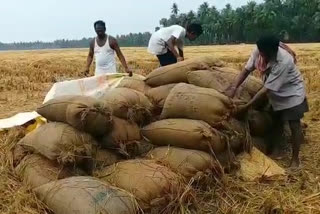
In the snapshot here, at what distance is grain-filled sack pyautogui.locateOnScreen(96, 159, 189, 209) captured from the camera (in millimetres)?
3596

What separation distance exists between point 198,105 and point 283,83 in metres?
A: 0.89

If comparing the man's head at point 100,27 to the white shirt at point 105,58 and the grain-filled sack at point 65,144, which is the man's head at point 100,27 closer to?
the white shirt at point 105,58

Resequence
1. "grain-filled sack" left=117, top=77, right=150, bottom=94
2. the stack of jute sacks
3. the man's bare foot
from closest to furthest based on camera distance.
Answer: the stack of jute sacks
the man's bare foot
"grain-filled sack" left=117, top=77, right=150, bottom=94

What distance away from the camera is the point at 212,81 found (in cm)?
496

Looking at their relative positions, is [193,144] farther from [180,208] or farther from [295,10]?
[295,10]

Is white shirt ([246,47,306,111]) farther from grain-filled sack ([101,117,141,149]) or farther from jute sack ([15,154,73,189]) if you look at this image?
jute sack ([15,154,73,189])

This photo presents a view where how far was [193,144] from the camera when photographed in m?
4.16

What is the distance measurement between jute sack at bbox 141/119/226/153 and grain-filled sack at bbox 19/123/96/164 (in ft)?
1.86

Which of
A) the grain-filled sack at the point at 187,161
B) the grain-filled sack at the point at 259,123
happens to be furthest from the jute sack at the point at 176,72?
the grain-filled sack at the point at 187,161

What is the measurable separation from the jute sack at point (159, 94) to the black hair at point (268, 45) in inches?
35.0

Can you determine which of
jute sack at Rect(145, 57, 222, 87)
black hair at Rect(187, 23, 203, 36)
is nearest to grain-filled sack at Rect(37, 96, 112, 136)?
jute sack at Rect(145, 57, 222, 87)

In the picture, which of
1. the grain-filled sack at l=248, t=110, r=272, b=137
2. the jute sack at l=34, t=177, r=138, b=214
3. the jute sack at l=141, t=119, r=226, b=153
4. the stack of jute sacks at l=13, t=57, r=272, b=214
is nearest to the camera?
the jute sack at l=34, t=177, r=138, b=214

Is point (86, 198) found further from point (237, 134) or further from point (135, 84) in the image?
point (135, 84)

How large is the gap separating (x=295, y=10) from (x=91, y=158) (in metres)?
68.5
